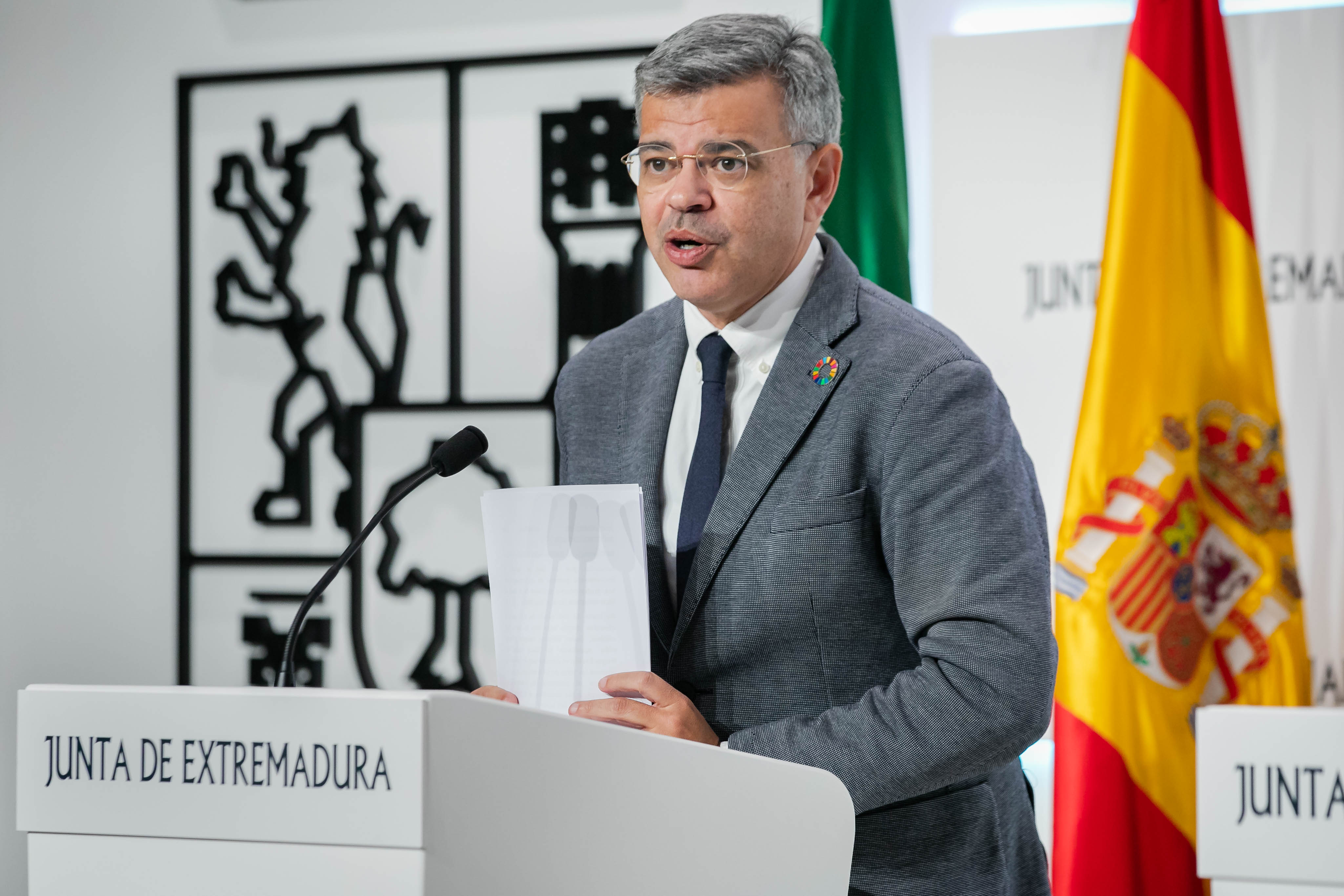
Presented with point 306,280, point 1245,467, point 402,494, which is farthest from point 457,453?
point 306,280

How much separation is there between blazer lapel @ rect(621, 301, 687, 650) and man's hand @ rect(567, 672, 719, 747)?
0.54 ft

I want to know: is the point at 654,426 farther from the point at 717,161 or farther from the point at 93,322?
the point at 93,322

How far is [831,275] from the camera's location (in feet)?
4.70

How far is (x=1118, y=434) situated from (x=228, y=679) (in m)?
2.13

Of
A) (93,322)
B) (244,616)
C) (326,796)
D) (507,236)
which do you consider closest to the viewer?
(326,796)

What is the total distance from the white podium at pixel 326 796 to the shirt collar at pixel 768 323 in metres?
0.70

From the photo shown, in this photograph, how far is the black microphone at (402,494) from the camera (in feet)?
3.48

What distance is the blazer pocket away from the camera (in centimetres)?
128

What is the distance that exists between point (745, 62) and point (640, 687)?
71cm

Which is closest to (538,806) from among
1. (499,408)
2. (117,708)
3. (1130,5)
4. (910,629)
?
(117,708)

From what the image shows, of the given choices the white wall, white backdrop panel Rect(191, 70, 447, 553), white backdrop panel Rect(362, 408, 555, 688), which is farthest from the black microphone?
the white wall

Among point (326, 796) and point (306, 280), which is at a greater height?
point (306, 280)

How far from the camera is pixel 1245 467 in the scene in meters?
2.18

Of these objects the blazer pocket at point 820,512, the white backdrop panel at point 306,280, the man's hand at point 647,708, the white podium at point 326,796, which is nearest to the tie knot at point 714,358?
the blazer pocket at point 820,512
